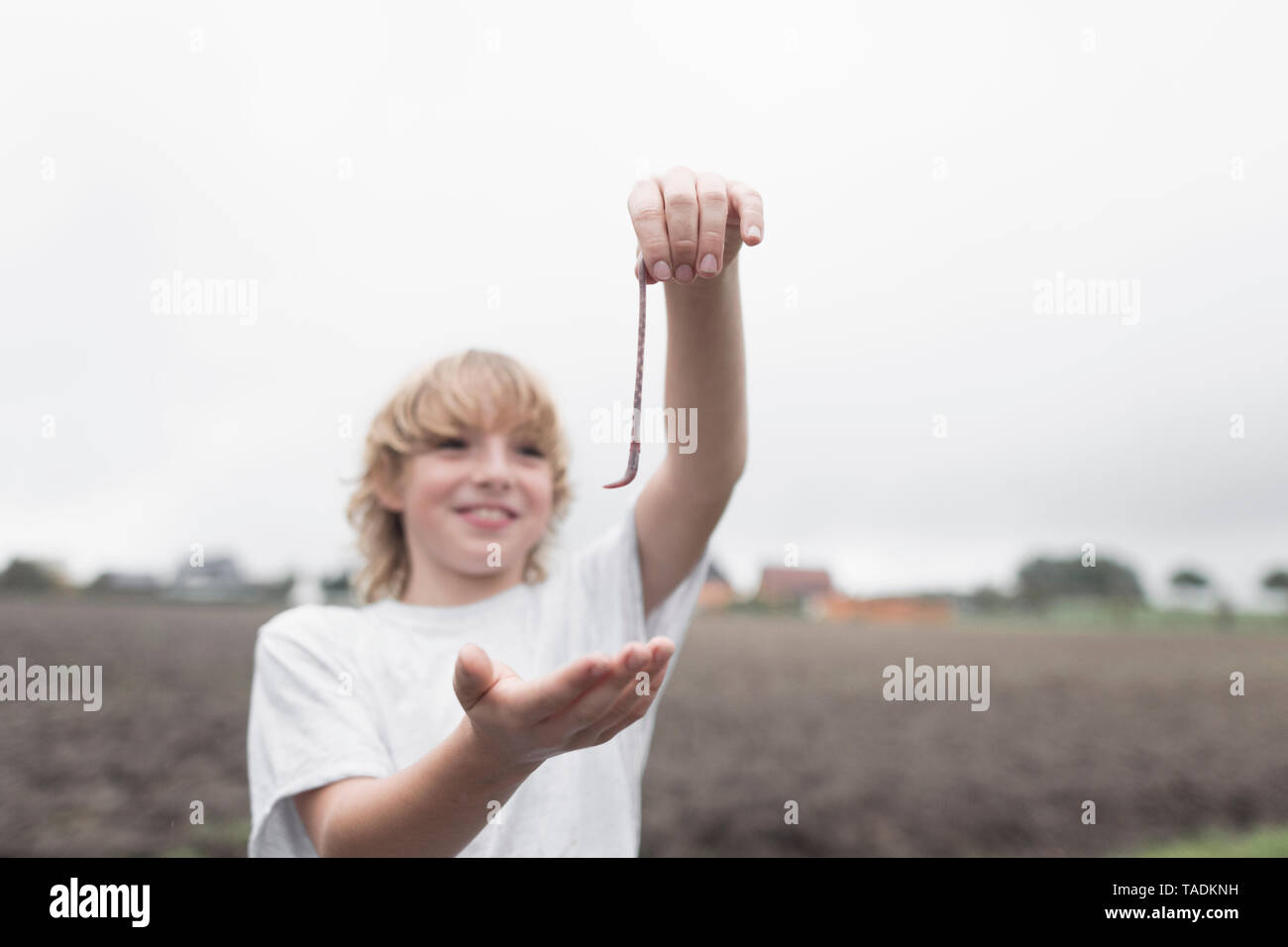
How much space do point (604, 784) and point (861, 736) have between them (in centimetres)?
1526

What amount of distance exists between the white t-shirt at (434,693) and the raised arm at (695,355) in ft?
0.31

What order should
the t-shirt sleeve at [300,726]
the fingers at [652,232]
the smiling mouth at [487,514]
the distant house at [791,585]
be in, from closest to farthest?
the fingers at [652,232]
the t-shirt sleeve at [300,726]
the smiling mouth at [487,514]
the distant house at [791,585]

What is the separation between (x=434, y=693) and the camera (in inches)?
83.4

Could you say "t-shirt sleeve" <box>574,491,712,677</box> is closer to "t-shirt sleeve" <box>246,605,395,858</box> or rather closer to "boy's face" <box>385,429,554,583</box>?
"boy's face" <box>385,429,554,583</box>

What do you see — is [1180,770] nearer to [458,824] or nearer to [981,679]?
[981,679]

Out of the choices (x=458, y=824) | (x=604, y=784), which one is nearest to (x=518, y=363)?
(x=604, y=784)

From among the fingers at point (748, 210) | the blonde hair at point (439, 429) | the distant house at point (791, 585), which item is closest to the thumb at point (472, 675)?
the fingers at point (748, 210)

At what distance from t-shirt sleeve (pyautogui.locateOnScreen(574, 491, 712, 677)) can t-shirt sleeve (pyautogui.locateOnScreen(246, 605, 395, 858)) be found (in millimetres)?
612

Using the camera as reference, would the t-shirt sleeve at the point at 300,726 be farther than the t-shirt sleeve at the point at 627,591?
No

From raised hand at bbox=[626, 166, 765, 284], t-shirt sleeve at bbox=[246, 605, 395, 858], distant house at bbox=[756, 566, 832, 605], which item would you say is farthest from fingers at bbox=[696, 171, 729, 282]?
distant house at bbox=[756, 566, 832, 605]

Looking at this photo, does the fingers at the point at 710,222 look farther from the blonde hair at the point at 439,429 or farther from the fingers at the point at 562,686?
the blonde hair at the point at 439,429

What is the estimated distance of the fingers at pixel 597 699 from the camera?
49.2 inches

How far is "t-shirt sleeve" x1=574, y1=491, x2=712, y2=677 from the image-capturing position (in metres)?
2.33

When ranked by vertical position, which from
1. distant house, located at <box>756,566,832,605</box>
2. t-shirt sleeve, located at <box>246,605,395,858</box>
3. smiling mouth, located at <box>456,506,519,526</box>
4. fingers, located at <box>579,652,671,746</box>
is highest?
smiling mouth, located at <box>456,506,519,526</box>
